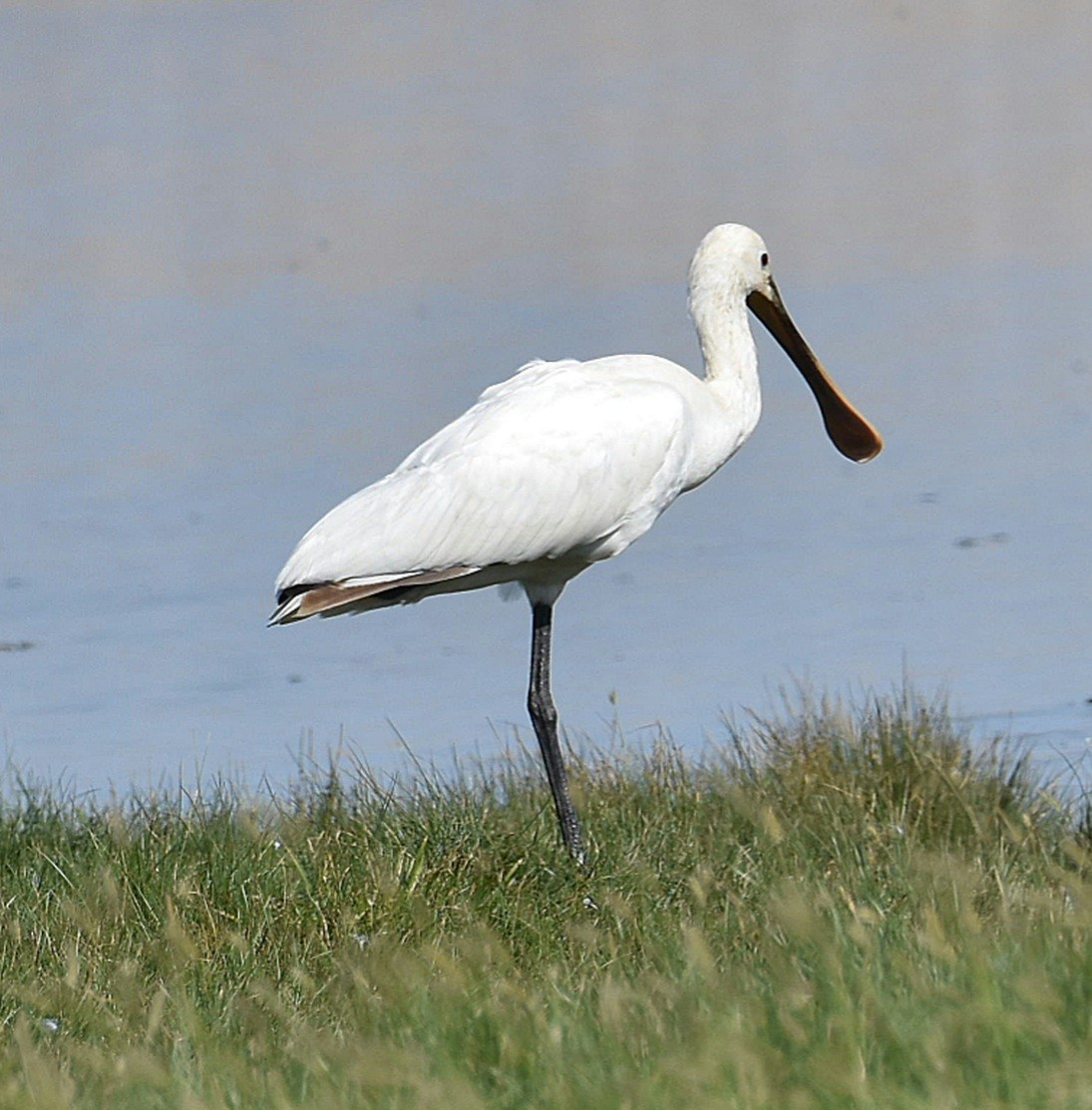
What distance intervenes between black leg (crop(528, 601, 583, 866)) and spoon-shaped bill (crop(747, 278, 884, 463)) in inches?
50.6

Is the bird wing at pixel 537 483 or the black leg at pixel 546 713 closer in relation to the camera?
the black leg at pixel 546 713

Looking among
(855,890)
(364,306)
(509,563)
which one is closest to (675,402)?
(509,563)

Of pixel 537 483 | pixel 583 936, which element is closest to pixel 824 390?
pixel 537 483

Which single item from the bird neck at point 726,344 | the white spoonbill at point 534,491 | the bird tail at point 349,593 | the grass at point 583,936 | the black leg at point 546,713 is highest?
the bird neck at point 726,344

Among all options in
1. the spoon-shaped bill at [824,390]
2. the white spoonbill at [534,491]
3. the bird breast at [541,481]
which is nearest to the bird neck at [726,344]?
the white spoonbill at [534,491]

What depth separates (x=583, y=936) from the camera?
14.6 feet

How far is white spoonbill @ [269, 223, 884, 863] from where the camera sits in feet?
23.6

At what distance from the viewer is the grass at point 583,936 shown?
3805 mm

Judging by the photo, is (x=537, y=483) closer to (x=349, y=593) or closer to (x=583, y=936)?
(x=349, y=593)

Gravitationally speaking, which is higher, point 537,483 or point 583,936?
point 537,483

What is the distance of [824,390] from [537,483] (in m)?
1.88

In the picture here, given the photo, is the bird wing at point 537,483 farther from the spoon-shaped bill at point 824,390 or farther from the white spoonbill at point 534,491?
the spoon-shaped bill at point 824,390

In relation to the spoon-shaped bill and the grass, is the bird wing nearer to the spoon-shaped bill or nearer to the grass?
the grass

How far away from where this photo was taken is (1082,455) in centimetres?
1259
